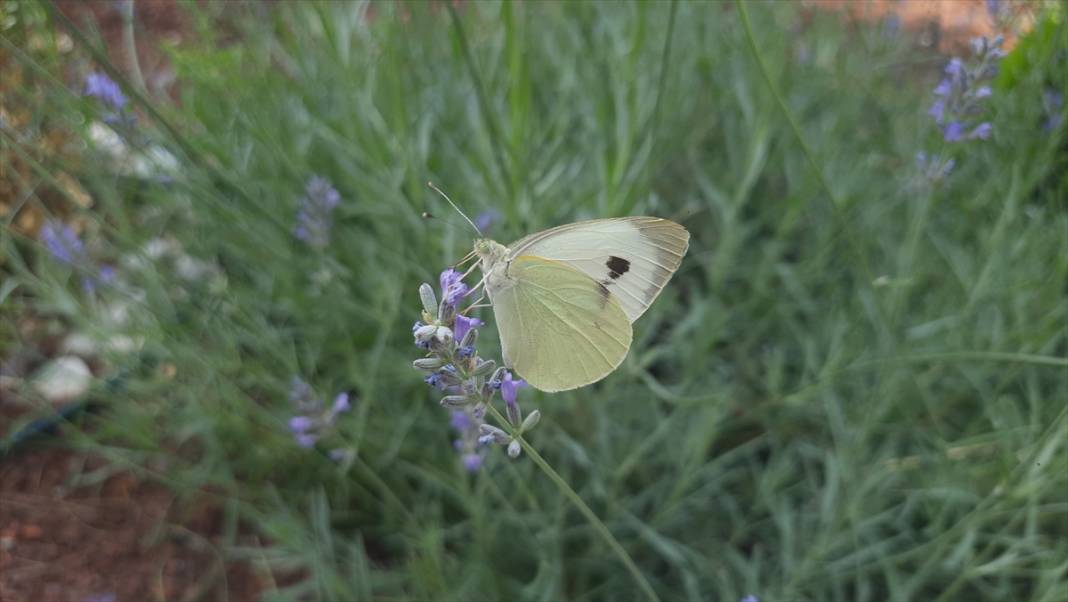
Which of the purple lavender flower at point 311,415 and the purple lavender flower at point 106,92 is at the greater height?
the purple lavender flower at point 106,92

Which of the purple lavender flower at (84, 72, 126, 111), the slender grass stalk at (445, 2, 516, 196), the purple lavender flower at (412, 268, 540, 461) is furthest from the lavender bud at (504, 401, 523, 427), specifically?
the purple lavender flower at (84, 72, 126, 111)

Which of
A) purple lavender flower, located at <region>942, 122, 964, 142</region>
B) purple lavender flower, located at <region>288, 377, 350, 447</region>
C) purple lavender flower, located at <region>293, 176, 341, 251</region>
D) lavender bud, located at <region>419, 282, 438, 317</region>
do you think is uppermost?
purple lavender flower, located at <region>293, 176, 341, 251</region>

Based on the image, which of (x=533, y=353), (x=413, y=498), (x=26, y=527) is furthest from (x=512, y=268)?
(x=26, y=527)

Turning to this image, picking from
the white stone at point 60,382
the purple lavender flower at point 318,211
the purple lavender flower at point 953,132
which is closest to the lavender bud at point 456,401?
the purple lavender flower at point 318,211

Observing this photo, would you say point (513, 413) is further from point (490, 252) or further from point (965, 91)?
point (965, 91)

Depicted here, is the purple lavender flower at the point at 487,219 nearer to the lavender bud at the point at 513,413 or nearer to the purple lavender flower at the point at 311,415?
the purple lavender flower at the point at 311,415

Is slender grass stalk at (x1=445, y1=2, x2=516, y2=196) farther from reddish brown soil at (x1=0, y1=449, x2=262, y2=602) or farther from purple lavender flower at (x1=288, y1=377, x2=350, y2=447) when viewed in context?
reddish brown soil at (x1=0, y1=449, x2=262, y2=602)
